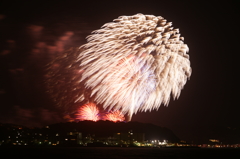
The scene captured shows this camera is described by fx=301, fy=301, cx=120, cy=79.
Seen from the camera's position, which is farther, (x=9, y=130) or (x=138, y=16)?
(x=9, y=130)

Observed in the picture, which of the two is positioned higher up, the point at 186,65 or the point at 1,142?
the point at 186,65

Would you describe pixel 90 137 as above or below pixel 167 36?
below

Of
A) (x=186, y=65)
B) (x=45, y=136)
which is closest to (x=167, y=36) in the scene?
(x=186, y=65)

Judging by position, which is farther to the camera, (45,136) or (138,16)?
(45,136)

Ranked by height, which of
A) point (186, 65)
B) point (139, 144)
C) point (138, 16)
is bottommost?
point (139, 144)

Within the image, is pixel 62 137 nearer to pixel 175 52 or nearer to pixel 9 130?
pixel 9 130

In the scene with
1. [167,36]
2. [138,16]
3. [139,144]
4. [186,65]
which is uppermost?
[138,16]

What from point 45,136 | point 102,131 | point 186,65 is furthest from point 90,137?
→ point 186,65

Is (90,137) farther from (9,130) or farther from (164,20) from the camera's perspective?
(164,20)
